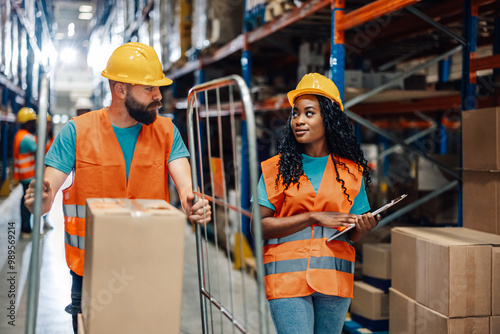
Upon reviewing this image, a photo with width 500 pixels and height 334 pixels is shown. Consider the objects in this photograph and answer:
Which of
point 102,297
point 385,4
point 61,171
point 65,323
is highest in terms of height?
point 385,4

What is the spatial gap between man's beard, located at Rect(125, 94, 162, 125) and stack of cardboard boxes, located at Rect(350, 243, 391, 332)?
238cm

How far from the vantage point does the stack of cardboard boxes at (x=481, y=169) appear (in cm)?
354

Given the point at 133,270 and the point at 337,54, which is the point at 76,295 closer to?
the point at 133,270

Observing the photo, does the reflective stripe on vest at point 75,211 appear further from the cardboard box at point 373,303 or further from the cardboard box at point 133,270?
the cardboard box at point 373,303

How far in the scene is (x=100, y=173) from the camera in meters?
2.59

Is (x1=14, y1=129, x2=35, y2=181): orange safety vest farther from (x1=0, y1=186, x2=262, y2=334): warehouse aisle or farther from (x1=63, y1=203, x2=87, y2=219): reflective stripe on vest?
(x1=63, y1=203, x2=87, y2=219): reflective stripe on vest

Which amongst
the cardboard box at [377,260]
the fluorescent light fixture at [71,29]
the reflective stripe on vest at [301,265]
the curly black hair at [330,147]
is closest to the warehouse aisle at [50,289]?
the reflective stripe on vest at [301,265]

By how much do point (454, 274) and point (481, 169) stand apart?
34.1 inches

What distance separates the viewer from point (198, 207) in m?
2.45

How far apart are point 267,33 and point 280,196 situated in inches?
141

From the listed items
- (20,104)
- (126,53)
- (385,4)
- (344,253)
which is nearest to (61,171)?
(126,53)

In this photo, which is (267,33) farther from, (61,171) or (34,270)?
(34,270)

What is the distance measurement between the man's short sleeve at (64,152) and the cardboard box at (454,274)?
7.21ft

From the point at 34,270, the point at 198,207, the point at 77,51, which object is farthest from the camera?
the point at 77,51
